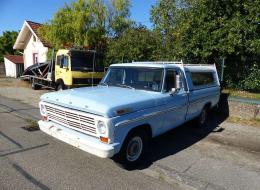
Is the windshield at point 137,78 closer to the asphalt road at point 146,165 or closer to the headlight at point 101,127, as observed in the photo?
the asphalt road at point 146,165

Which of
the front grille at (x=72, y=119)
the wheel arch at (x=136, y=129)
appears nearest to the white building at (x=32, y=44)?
the front grille at (x=72, y=119)

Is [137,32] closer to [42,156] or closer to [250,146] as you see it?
[250,146]

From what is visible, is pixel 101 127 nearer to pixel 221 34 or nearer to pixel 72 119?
pixel 72 119

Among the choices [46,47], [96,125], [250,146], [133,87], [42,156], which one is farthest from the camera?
[46,47]

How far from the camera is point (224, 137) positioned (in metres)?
7.27

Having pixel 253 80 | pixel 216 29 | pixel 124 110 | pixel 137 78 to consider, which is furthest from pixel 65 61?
pixel 124 110

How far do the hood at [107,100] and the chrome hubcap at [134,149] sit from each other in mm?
619

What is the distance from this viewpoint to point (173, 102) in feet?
19.2

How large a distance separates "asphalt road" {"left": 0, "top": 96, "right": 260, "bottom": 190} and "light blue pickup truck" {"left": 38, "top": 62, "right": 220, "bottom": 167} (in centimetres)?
48

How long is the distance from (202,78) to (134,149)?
3604 mm

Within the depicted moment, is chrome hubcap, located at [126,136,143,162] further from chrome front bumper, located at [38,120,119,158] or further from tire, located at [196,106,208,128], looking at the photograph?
tire, located at [196,106,208,128]

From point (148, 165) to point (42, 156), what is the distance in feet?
6.96

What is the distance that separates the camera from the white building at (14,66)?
95.0ft

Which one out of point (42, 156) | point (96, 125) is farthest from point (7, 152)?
point (96, 125)
